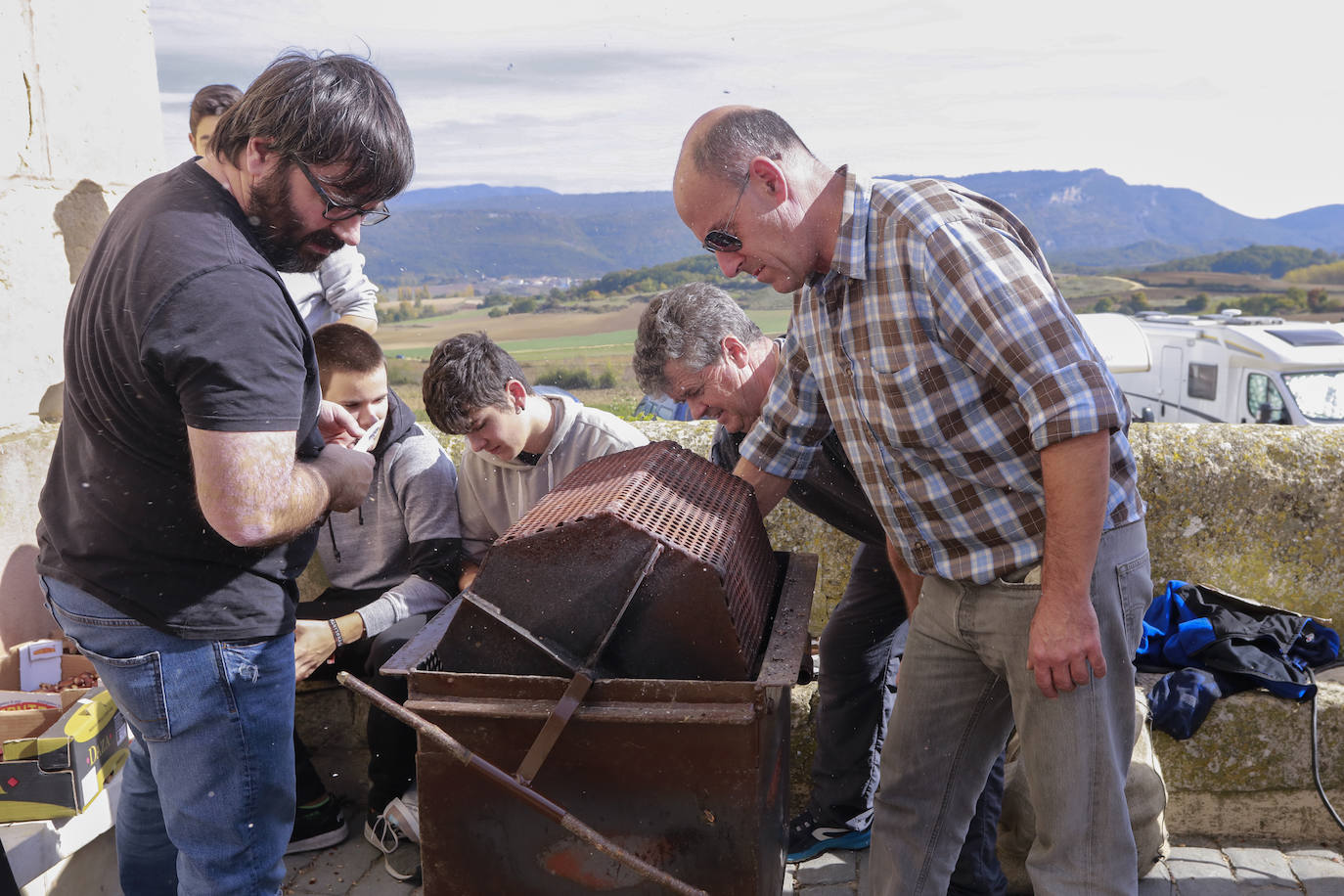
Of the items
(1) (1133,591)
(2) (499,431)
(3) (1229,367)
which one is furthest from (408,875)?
(3) (1229,367)

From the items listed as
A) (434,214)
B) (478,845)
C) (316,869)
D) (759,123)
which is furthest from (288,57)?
(434,214)

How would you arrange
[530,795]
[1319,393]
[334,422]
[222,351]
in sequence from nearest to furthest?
[222,351]
[530,795]
[334,422]
[1319,393]

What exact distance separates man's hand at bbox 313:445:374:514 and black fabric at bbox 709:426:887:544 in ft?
4.35

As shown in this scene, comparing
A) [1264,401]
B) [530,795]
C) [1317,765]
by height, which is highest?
[530,795]

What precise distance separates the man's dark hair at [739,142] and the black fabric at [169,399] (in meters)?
0.95

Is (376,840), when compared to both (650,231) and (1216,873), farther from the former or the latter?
(650,231)

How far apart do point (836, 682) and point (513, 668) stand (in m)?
1.48

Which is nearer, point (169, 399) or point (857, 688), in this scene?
point (169, 399)

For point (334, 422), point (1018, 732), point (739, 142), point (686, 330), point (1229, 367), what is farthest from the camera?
point (1229, 367)

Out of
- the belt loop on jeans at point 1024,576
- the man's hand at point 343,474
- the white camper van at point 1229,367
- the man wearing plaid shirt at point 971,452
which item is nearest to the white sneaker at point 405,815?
the man's hand at point 343,474

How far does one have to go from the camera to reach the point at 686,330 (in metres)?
3.11

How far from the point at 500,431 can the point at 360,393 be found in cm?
53

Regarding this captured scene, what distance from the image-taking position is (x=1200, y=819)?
3.49 metres

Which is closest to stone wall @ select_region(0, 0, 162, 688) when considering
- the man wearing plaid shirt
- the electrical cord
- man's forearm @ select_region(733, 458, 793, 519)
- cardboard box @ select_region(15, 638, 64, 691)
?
cardboard box @ select_region(15, 638, 64, 691)
